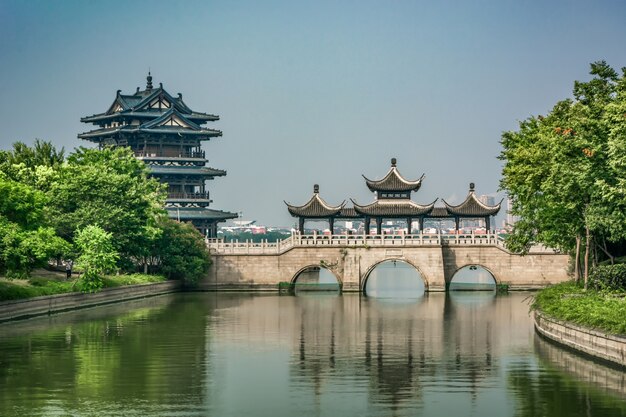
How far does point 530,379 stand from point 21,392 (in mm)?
14197

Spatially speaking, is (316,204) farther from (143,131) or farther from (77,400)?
(77,400)

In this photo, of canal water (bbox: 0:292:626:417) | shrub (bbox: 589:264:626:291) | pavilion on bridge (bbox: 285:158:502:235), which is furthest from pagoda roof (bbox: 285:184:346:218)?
shrub (bbox: 589:264:626:291)

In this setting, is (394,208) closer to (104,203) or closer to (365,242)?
(365,242)

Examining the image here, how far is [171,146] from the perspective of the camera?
87.9 m

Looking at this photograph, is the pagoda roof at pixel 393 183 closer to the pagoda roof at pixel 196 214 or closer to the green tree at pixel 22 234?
the pagoda roof at pixel 196 214

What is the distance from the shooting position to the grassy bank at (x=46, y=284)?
47.9 m

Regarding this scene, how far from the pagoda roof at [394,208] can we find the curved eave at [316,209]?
1575 millimetres

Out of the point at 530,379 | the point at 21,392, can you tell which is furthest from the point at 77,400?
the point at 530,379

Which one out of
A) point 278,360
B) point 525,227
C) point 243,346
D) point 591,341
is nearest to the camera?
point 591,341

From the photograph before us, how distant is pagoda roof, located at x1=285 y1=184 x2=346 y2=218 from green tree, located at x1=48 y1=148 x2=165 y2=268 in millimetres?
11047

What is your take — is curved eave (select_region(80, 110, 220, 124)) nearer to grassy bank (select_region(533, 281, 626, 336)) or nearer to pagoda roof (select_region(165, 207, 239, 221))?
pagoda roof (select_region(165, 207, 239, 221))

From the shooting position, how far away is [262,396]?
28281 mm

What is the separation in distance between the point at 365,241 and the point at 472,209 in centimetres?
818

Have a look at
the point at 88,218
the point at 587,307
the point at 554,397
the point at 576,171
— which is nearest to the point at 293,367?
the point at 554,397
